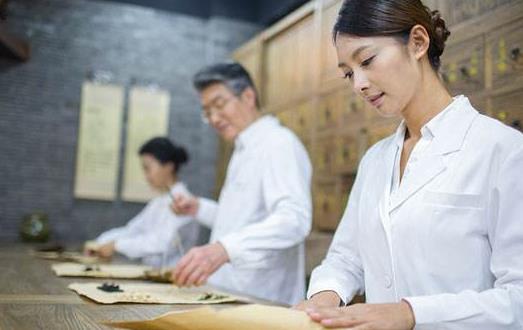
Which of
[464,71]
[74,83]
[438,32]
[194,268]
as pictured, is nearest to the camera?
[438,32]

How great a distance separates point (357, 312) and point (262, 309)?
19cm

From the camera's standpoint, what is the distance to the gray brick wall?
218 inches

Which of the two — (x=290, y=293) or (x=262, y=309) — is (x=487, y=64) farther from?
(x=262, y=309)

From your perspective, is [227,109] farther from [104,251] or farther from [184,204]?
[104,251]

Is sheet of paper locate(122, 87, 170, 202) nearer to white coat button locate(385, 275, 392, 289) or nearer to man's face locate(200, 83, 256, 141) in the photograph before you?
man's face locate(200, 83, 256, 141)

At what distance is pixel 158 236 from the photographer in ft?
13.7

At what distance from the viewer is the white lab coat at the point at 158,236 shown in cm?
405

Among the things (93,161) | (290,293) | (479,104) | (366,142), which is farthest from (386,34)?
(93,161)

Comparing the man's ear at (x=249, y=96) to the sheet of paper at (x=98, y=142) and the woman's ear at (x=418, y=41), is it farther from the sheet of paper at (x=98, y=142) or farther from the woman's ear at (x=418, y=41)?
the sheet of paper at (x=98, y=142)

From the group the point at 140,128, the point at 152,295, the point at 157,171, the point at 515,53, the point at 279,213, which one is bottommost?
the point at 152,295

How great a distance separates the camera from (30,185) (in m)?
5.56

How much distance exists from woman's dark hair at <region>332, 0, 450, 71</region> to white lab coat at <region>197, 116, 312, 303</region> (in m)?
0.93

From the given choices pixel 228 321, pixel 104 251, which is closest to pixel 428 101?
pixel 228 321

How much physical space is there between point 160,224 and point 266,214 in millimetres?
1942
